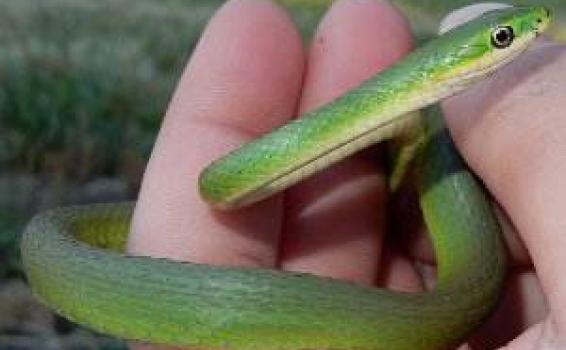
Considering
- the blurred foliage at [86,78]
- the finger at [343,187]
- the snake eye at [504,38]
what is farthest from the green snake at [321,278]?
the blurred foliage at [86,78]

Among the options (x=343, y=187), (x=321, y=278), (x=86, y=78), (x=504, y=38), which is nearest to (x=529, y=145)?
(x=504, y=38)

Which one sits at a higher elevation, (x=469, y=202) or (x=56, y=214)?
(x=469, y=202)

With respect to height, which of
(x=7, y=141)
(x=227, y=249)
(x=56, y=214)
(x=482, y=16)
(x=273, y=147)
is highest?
(x=482, y=16)

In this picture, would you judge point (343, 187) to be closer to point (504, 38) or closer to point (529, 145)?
point (504, 38)

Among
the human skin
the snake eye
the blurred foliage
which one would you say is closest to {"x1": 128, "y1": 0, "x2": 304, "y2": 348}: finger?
the human skin

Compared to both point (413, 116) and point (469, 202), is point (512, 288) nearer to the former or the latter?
point (469, 202)

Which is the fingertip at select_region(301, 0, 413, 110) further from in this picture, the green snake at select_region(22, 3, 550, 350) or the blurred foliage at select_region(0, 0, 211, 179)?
the blurred foliage at select_region(0, 0, 211, 179)

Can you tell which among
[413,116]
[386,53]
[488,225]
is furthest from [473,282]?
[386,53]
